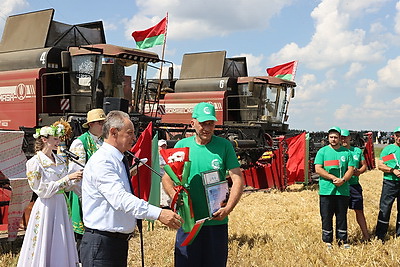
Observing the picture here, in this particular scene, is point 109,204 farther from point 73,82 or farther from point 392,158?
point 73,82

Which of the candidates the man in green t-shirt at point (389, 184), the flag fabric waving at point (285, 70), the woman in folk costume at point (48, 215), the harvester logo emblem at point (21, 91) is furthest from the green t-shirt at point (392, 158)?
the flag fabric waving at point (285, 70)

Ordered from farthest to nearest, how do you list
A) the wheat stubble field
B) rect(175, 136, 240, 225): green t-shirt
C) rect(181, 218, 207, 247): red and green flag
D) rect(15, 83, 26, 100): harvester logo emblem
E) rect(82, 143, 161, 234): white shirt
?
1. rect(15, 83, 26, 100): harvester logo emblem
2. the wheat stubble field
3. rect(175, 136, 240, 225): green t-shirt
4. rect(181, 218, 207, 247): red and green flag
5. rect(82, 143, 161, 234): white shirt

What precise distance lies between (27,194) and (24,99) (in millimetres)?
5546

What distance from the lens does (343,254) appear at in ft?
17.2

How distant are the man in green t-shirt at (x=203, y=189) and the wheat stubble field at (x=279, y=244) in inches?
64.0

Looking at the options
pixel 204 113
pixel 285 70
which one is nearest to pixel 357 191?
pixel 204 113

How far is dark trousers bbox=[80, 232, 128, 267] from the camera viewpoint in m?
2.92

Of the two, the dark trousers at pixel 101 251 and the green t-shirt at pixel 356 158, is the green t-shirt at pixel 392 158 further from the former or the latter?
the dark trousers at pixel 101 251

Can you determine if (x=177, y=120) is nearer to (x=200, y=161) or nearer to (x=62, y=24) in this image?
(x=62, y=24)

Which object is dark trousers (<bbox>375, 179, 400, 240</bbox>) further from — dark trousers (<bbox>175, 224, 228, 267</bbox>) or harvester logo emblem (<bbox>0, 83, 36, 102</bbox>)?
harvester logo emblem (<bbox>0, 83, 36, 102</bbox>)

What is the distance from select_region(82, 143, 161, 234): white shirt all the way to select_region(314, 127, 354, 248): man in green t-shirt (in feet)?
10.9

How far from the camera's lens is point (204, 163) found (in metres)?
3.56

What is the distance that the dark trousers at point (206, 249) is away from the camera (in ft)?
11.7

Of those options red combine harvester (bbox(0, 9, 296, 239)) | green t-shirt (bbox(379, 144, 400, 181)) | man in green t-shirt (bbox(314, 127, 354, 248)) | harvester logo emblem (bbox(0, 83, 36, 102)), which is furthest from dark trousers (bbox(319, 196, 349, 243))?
harvester logo emblem (bbox(0, 83, 36, 102))
